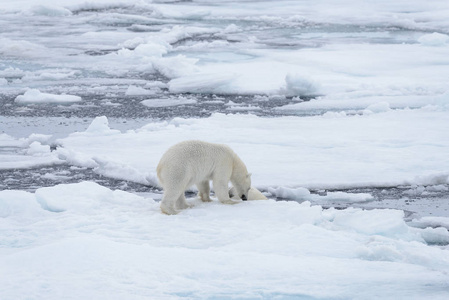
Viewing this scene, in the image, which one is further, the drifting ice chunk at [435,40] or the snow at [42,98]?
the drifting ice chunk at [435,40]

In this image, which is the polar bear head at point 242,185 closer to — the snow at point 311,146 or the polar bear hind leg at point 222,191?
the polar bear hind leg at point 222,191

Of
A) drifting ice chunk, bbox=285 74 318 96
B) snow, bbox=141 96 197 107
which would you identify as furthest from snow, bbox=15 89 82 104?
drifting ice chunk, bbox=285 74 318 96

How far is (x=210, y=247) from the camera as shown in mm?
3678

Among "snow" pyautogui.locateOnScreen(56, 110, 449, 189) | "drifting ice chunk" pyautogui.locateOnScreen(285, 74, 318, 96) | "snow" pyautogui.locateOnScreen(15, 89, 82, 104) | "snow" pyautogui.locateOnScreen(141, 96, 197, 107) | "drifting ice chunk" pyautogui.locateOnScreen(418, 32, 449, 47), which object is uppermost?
"drifting ice chunk" pyautogui.locateOnScreen(418, 32, 449, 47)

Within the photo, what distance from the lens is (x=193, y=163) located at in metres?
4.31

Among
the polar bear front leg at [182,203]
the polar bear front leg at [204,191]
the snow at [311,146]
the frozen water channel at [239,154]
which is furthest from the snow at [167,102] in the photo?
the polar bear front leg at [182,203]

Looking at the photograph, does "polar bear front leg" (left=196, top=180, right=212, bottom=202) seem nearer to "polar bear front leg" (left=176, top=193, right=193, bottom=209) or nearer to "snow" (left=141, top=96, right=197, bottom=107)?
"polar bear front leg" (left=176, top=193, right=193, bottom=209)

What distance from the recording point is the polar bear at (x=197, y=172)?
13.9 feet

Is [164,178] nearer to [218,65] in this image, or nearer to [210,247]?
[210,247]

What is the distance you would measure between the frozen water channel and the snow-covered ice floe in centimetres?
1

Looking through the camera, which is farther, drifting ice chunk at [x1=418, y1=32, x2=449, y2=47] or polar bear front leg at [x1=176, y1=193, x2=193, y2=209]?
drifting ice chunk at [x1=418, y1=32, x2=449, y2=47]

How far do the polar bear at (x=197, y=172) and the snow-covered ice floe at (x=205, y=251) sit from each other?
4.6 inches

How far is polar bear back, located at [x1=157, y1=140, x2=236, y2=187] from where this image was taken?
13.9 ft

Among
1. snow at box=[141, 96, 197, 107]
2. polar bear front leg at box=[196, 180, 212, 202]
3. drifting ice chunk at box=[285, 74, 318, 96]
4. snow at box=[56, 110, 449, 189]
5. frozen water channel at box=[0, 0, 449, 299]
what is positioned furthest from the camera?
drifting ice chunk at box=[285, 74, 318, 96]
